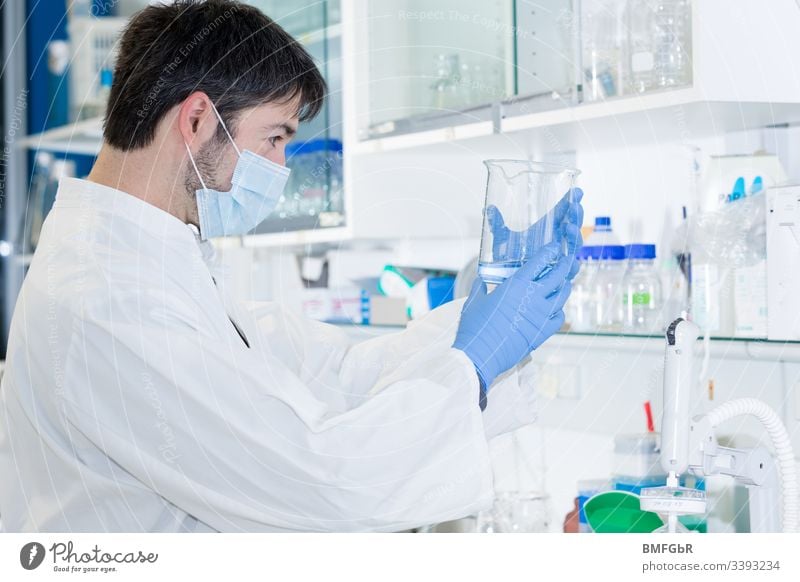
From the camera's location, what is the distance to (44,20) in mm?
3312

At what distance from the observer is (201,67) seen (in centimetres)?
121

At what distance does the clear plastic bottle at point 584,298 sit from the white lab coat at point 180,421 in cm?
52

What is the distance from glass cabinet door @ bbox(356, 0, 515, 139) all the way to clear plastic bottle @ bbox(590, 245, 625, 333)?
31 cm

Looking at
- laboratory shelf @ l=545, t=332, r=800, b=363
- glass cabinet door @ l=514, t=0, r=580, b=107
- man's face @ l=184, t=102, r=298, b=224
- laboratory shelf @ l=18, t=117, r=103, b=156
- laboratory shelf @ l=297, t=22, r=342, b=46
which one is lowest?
laboratory shelf @ l=545, t=332, r=800, b=363

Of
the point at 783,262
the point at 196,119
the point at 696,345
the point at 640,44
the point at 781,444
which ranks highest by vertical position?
the point at 640,44

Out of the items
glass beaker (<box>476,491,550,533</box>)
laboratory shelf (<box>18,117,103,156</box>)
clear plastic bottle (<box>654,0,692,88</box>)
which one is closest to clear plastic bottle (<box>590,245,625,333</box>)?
clear plastic bottle (<box>654,0,692,88</box>)

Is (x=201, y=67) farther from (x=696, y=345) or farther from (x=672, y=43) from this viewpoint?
(x=696, y=345)

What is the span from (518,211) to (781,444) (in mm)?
453

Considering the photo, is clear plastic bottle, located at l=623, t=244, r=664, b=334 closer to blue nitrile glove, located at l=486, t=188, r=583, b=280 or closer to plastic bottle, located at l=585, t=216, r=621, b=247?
plastic bottle, located at l=585, t=216, r=621, b=247

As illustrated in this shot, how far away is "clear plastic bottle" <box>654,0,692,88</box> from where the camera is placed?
1.17m

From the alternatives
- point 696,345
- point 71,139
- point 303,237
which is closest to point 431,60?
point 303,237

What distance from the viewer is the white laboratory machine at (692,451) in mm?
1003

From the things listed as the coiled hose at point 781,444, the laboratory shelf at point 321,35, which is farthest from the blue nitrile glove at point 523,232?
the laboratory shelf at point 321,35

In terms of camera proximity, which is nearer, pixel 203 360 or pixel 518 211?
pixel 203 360
